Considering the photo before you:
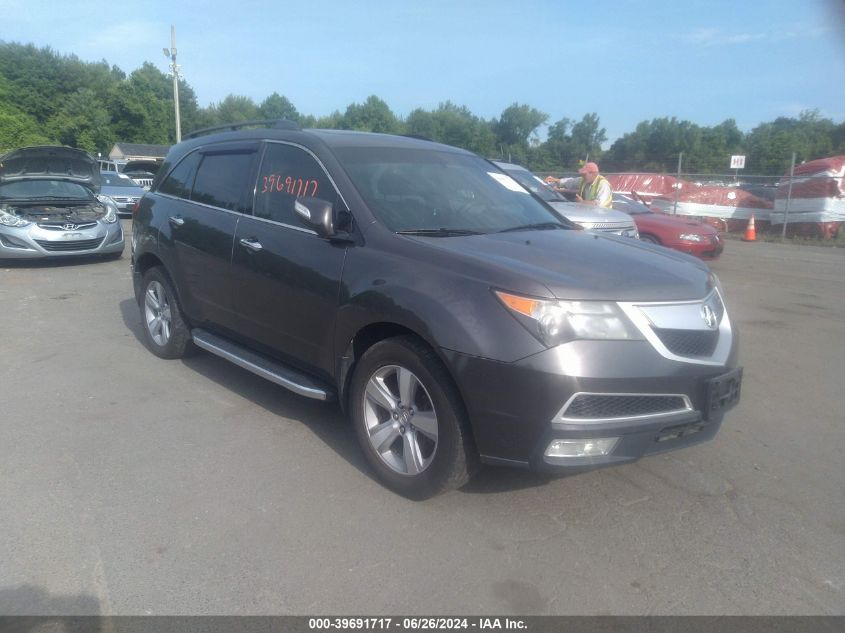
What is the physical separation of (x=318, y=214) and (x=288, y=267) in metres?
0.55

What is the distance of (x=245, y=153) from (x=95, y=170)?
36.3 ft

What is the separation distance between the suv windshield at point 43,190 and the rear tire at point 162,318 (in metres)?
6.21

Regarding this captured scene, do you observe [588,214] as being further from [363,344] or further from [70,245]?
[70,245]

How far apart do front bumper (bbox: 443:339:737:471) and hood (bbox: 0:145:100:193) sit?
10.9 m

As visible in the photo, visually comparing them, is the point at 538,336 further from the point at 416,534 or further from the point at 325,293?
the point at 325,293

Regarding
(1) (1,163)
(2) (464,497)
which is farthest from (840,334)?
(1) (1,163)

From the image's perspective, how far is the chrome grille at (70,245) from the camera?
1056 cm

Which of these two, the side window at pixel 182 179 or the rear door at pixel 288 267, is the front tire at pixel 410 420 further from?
the side window at pixel 182 179

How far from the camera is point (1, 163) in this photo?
12.5 m

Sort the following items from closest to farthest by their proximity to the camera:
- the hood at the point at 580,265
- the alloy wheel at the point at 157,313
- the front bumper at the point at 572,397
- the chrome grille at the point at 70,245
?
the front bumper at the point at 572,397
the hood at the point at 580,265
the alloy wheel at the point at 157,313
the chrome grille at the point at 70,245

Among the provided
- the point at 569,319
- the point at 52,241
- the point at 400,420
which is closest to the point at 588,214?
the point at 400,420

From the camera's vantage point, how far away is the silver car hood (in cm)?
913

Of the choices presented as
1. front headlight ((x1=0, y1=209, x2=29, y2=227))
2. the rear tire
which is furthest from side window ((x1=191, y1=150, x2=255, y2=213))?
front headlight ((x1=0, y1=209, x2=29, y2=227))

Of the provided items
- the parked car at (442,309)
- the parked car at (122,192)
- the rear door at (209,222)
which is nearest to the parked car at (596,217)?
the parked car at (442,309)
